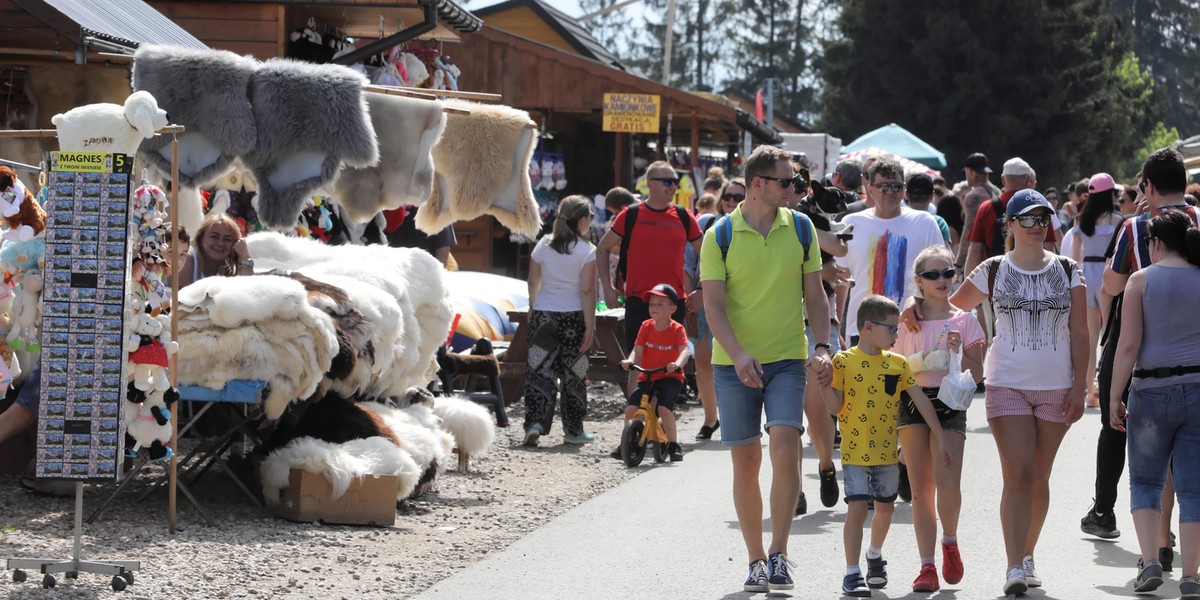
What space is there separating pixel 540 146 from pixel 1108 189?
41.7 feet

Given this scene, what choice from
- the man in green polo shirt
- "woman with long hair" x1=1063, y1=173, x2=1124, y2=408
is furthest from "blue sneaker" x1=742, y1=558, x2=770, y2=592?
"woman with long hair" x1=1063, y1=173, x2=1124, y2=408

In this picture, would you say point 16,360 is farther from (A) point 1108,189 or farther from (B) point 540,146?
(B) point 540,146

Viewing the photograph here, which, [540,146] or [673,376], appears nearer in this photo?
[673,376]

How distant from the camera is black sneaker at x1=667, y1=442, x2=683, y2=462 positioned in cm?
1135

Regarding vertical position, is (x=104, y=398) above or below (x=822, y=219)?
below

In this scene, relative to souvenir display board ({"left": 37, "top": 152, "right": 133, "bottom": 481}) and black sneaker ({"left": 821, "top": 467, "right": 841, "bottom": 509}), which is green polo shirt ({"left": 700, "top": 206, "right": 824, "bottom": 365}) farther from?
souvenir display board ({"left": 37, "top": 152, "right": 133, "bottom": 481})

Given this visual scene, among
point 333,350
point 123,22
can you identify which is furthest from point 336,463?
point 123,22

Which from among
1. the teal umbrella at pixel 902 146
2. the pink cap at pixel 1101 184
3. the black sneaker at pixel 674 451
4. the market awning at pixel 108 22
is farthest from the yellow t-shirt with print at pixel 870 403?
the teal umbrella at pixel 902 146

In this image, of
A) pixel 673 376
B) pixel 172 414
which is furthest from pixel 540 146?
pixel 172 414

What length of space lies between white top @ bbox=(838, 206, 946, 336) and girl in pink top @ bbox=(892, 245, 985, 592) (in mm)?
1663

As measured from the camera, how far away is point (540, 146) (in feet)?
74.8

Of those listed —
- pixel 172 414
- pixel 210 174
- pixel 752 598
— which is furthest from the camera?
pixel 210 174

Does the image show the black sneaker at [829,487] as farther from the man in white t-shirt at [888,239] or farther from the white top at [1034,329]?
the white top at [1034,329]

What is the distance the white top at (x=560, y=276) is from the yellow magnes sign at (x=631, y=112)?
9022 mm
